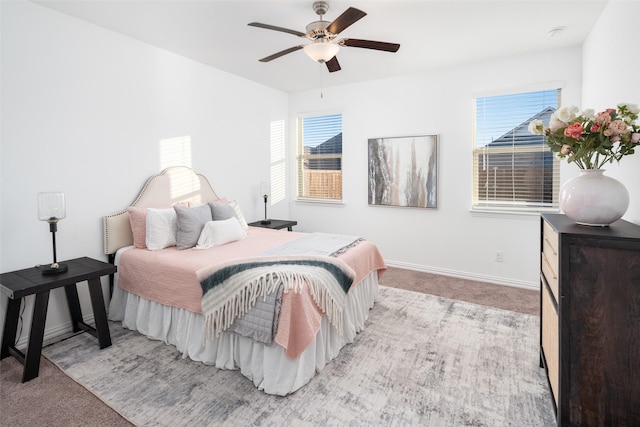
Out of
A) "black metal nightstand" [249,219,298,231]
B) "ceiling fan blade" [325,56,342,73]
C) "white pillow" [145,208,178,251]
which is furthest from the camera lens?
"black metal nightstand" [249,219,298,231]

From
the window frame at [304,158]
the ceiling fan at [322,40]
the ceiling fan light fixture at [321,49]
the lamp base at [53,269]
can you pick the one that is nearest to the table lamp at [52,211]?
the lamp base at [53,269]

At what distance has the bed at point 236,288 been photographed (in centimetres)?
204

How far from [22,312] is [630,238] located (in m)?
3.73

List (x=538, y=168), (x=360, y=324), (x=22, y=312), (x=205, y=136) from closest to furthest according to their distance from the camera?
(x=22, y=312), (x=360, y=324), (x=538, y=168), (x=205, y=136)

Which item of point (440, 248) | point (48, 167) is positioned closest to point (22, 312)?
point (48, 167)

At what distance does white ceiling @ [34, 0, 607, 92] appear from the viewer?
2.57 m

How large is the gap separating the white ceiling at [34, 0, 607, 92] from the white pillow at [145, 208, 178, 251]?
5.33ft

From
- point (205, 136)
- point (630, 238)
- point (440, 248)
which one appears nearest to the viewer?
point (630, 238)

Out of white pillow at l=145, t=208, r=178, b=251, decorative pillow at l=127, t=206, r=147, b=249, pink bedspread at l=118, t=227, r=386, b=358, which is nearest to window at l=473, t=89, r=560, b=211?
pink bedspread at l=118, t=227, r=386, b=358

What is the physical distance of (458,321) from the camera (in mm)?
2980

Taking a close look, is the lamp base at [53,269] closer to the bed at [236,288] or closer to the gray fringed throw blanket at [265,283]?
the bed at [236,288]

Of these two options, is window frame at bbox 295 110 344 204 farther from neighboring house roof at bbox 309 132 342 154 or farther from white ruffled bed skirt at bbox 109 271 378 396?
white ruffled bed skirt at bbox 109 271 378 396

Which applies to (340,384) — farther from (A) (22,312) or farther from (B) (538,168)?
(B) (538,168)

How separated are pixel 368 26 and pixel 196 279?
8.10 feet
